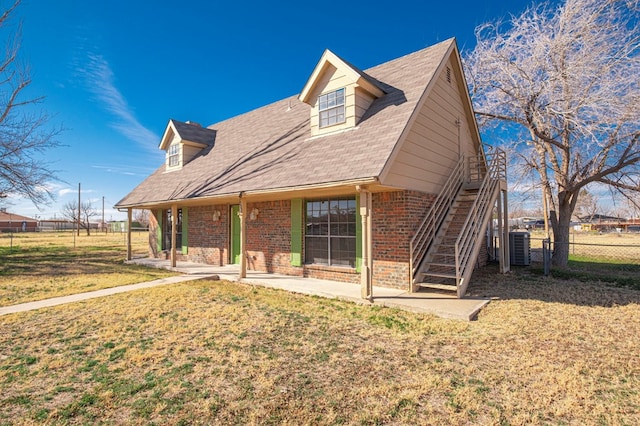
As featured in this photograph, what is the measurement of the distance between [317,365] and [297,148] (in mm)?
7130

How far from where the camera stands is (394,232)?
827cm

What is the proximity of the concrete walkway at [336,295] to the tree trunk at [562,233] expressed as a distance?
7.15 metres

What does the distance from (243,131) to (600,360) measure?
13.6 metres

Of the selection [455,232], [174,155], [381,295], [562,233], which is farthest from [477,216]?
[174,155]

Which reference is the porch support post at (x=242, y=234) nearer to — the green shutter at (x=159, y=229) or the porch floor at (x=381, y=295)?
the porch floor at (x=381, y=295)

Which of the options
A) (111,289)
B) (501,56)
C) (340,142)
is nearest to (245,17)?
(340,142)

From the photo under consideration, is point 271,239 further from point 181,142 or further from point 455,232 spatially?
point 181,142

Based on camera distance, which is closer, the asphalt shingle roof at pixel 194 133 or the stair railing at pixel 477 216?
the stair railing at pixel 477 216

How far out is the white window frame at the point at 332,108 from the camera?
30.9 feet

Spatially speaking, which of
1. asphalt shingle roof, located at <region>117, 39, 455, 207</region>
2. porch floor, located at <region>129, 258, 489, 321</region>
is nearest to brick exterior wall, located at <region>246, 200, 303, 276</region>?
porch floor, located at <region>129, 258, 489, 321</region>

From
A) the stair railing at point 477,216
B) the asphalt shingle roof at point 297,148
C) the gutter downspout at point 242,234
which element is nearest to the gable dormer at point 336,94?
the asphalt shingle roof at point 297,148

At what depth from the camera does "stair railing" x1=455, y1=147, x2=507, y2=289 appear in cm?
760

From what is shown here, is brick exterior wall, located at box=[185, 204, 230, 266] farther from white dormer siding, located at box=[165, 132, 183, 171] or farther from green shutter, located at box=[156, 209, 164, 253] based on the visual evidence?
white dormer siding, located at box=[165, 132, 183, 171]

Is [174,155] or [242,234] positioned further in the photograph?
[174,155]
